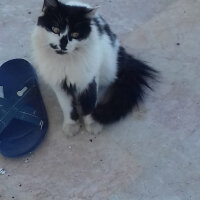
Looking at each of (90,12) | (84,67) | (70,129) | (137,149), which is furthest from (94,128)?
(90,12)

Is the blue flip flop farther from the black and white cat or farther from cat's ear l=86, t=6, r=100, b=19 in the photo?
cat's ear l=86, t=6, r=100, b=19

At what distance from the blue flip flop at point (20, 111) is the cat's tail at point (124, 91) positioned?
301mm

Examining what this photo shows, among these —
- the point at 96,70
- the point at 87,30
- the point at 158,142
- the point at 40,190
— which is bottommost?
the point at 40,190

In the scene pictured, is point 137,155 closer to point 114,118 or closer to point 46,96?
point 114,118

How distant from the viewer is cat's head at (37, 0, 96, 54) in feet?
4.52

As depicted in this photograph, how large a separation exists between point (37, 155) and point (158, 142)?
59 cm

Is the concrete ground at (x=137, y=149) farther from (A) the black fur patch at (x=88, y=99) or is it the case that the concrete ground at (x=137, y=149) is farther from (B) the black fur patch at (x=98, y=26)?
(B) the black fur patch at (x=98, y=26)

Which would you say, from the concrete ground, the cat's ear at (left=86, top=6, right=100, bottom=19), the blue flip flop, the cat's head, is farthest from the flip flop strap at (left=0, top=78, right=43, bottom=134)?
the cat's ear at (left=86, top=6, right=100, bottom=19)

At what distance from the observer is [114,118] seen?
176cm

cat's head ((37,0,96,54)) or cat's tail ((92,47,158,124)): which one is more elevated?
cat's head ((37,0,96,54))

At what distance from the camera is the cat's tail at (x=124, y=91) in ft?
5.74

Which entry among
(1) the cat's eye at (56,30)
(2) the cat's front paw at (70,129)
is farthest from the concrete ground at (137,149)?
(1) the cat's eye at (56,30)

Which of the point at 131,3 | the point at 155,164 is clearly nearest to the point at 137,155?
the point at 155,164

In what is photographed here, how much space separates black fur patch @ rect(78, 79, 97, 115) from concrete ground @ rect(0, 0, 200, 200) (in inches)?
5.5
